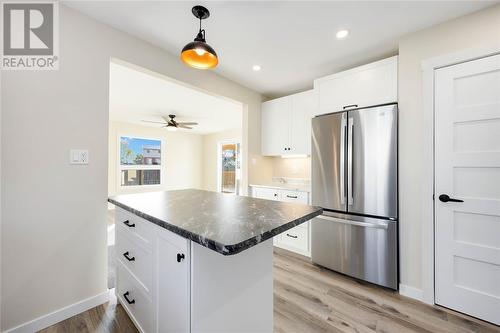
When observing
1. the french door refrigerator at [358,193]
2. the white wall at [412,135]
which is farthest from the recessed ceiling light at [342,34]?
the french door refrigerator at [358,193]

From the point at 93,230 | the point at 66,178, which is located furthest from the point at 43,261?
the point at 66,178

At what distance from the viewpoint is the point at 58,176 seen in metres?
1.63

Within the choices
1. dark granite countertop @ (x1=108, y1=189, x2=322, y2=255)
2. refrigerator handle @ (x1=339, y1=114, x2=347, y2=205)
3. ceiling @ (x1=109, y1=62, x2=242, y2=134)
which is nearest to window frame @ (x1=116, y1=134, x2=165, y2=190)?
ceiling @ (x1=109, y1=62, x2=242, y2=134)

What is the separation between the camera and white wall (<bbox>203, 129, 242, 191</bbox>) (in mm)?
7316

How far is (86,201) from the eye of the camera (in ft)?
5.77

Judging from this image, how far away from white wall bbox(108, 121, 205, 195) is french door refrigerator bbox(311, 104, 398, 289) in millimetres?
5456

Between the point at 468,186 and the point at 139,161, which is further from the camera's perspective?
the point at 139,161

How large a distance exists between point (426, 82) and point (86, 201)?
321cm

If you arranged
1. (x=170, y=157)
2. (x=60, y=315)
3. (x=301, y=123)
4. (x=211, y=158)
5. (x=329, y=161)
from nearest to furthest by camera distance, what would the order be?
1. (x=60, y=315)
2. (x=329, y=161)
3. (x=301, y=123)
4. (x=170, y=157)
5. (x=211, y=158)

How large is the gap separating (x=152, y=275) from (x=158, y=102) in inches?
139

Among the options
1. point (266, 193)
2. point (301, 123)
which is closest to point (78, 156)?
point (266, 193)

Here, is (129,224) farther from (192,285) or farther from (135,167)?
(135,167)

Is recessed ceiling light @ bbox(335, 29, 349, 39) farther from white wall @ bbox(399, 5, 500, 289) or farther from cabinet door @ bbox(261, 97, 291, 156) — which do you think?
cabinet door @ bbox(261, 97, 291, 156)

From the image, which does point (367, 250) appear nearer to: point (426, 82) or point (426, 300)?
point (426, 300)
